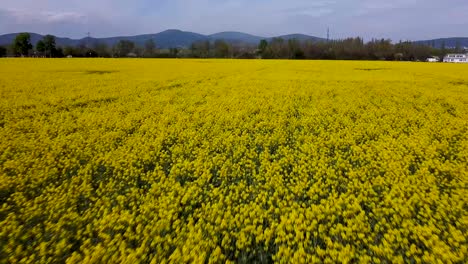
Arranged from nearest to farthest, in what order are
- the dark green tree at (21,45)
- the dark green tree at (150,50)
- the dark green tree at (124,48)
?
the dark green tree at (150,50), the dark green tree at (21,45), the dark green tree at (124,48)

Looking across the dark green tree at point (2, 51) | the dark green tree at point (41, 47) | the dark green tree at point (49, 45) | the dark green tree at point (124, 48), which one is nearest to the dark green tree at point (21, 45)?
the dark green tree at point (2, 51)

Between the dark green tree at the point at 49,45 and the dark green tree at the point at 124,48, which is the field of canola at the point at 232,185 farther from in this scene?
the dark green tree at the point at 49,45

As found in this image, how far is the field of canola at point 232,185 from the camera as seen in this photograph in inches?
146

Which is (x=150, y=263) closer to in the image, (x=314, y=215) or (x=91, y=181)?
(x=314, y=215)

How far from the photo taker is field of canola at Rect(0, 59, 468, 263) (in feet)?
12.2

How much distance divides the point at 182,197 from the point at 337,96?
428 inches

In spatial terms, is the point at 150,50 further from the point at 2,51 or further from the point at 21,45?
the point at 2,51

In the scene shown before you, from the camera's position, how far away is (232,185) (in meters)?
5.05

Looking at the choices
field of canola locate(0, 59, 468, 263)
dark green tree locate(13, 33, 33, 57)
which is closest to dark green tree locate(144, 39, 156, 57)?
dark green tree locate(13, 33, 33, 57)

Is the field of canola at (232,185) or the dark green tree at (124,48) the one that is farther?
the dark green tree at (124,48)

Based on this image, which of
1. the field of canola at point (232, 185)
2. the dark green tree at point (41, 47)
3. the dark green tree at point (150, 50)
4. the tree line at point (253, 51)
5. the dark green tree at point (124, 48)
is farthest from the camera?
the dark green tree at point (124, 48)

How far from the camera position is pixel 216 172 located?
19.8ft

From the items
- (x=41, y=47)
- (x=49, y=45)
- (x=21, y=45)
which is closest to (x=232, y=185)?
(x=49, y=45)

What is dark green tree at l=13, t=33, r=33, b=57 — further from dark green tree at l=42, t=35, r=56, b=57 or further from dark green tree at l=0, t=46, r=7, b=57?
dark green tree at l=42, t=35, r=56, b=57
